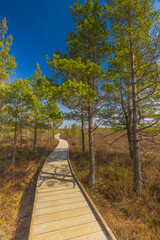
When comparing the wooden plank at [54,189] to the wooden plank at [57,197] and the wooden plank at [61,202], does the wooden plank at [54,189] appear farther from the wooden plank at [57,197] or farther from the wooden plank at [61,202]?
the wooden plank at [61,202]

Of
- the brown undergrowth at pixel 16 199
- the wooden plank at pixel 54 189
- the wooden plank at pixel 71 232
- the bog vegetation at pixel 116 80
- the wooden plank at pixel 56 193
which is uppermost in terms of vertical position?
the bog vegetation at pixel 116 80

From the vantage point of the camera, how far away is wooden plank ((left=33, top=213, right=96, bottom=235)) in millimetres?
3309

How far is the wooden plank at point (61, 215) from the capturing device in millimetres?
3683

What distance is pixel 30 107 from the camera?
1138 cm

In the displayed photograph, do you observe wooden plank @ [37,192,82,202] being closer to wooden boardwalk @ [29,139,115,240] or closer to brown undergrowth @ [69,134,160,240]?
wooden boardwalk @ [29,139,115,240]

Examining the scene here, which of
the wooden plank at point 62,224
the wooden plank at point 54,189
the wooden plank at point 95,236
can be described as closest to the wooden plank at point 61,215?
the wooden plank at point 62,224

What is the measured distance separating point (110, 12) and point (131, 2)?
1072 millimetres

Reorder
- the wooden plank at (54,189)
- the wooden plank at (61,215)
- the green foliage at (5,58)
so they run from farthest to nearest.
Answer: the green foliage at (5,58), the wooden plank at (54,189), the wooden plank at (61,215)

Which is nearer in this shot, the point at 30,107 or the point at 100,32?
the point at 100,32

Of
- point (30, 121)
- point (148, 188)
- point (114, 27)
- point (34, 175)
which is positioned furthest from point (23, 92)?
point (148, 188)

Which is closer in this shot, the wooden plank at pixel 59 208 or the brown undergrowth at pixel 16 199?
the brown undergrowth at pixel 16 199

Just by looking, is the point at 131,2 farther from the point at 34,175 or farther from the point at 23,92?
the point at 34,175

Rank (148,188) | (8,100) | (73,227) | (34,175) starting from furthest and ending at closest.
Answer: (8,100), (34,175), (148,188), (73,227)

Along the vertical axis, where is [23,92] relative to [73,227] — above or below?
above
